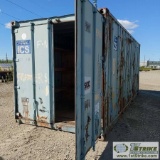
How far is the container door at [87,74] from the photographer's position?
3.07 meters

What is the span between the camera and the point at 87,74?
339 centimetres

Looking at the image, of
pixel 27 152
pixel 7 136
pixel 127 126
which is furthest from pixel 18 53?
pixel 127 126

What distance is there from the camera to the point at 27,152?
4.03 metres

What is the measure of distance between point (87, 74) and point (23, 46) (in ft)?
9.36

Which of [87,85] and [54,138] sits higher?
[87,85]

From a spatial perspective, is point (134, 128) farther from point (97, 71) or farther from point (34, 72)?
point (34, 72)

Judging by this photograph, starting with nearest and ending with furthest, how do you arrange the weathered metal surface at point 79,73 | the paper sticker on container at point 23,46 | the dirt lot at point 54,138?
1. the weathered metal surface at point 79,73
2. the dirt lot at point 54,138
3. the paper sticker on container at point 23,46

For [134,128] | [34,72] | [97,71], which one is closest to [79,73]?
[97,71]

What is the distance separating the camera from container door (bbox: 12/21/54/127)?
5062 mm

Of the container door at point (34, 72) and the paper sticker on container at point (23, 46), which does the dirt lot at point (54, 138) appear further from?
the paper sticker on container at point (23, 46)

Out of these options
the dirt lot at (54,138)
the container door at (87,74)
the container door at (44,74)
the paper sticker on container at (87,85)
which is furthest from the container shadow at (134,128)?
the container door at (44,74)

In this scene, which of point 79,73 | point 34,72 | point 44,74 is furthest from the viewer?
point 34,72

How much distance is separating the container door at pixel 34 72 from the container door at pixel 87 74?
5.24 ft

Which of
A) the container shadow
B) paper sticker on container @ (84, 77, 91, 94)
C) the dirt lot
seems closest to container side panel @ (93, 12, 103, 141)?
paper sticker on container @ (84, 77, 91, 94)
